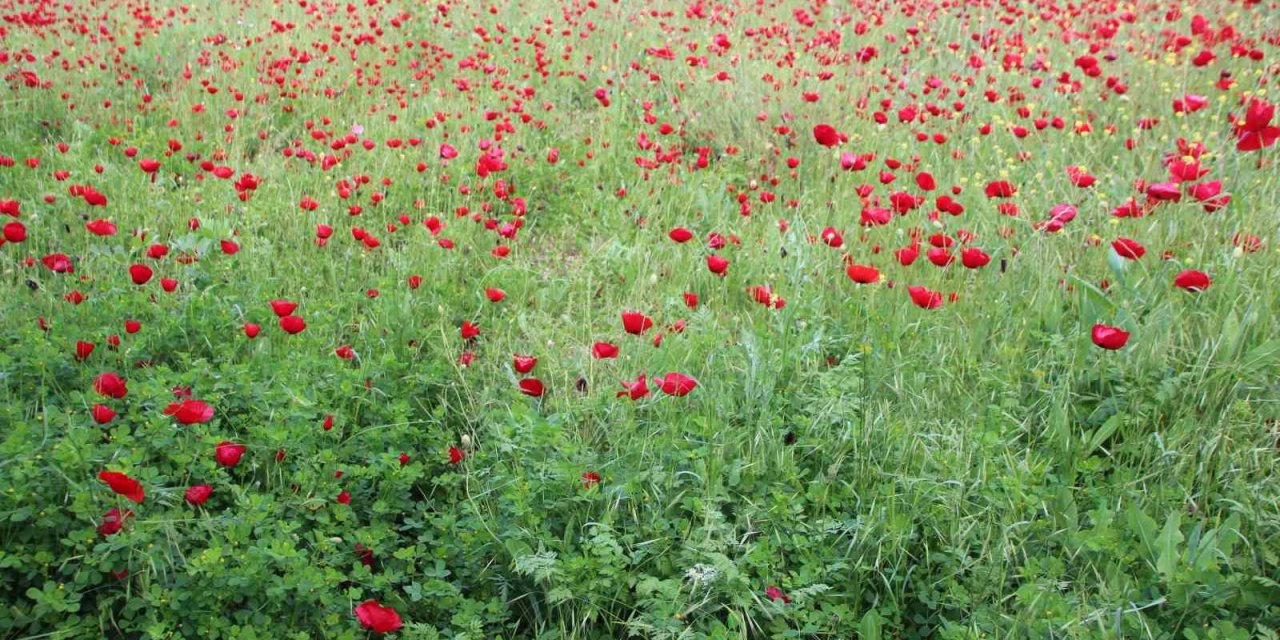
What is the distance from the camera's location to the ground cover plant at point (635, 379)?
1.93m

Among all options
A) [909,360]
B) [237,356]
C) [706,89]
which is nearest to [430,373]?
[237,356]

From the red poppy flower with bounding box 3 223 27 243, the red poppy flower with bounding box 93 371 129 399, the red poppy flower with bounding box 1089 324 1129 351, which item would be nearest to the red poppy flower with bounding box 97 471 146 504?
the red poppy flower with bounding box 93 371 129 399

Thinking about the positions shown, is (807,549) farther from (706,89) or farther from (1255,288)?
(706,89)

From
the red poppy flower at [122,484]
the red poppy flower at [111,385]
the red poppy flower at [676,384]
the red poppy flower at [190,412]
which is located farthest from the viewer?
the red poppy flower at [676,384]

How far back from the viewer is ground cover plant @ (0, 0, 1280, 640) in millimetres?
1931

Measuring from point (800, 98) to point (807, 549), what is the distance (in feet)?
11.4

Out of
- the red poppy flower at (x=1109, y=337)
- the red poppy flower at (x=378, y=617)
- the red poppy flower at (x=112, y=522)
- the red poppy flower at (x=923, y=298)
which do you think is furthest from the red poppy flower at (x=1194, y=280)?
the red poppy flower at (x=112, y=522)

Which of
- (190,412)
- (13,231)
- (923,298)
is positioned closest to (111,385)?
(190,412)

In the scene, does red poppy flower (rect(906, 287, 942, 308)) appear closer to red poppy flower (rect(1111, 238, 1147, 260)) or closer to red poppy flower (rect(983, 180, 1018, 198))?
red poppy flower (rect(1111, 238, 1147, 260))

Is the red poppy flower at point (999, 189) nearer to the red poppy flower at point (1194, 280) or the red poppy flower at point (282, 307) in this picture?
the red poppy flower at point (1194, 280)

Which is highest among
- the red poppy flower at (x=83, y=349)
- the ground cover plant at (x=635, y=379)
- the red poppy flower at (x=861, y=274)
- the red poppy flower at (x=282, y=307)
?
the red poppy flower at (x=861, y=274)

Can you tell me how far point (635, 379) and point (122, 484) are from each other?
1348 mm

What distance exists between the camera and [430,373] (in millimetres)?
2656

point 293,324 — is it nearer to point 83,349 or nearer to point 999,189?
point 83,349
